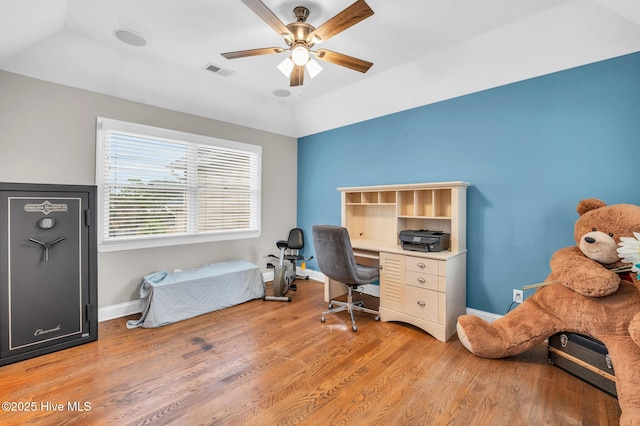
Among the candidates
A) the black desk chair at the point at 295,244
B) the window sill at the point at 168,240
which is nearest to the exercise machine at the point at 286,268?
the black desk chair at the point at 295,244

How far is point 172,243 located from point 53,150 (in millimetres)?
1491

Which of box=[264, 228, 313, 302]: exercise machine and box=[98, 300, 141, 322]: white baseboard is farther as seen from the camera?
box=[264, 228, 313, 302]: exercise machine

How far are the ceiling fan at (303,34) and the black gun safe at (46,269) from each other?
190 centimetres

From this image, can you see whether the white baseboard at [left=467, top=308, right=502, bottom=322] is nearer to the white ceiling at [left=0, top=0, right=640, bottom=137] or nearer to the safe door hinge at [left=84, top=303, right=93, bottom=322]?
the white ceiling at [left=0, top=0, right=640, bottom=137]

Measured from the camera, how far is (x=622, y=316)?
1.84m

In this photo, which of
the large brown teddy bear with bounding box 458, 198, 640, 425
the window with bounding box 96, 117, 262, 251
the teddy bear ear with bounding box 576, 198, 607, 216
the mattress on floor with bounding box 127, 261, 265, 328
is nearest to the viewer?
the large brown teddy bear with bounding box 458, 198, 640, 425

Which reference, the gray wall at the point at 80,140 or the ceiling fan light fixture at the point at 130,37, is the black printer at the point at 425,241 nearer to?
the gray wall at the point at 80,140

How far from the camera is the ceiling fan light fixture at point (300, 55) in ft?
7.20

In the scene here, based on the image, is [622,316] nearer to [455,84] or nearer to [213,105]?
[455,84]

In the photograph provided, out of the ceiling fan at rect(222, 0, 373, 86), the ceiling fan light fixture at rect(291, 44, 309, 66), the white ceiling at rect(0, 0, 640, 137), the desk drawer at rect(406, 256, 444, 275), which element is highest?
the white ceiling at rect(0, 0, 640, 137)

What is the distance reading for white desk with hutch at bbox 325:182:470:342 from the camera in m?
2.75

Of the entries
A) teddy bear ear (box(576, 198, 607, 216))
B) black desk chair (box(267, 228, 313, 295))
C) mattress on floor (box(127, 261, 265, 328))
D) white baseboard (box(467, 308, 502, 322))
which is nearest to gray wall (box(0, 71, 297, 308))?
mattress on floor (box(127, 261, 265, 328))

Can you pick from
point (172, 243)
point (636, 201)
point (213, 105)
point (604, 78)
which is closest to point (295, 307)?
point (172, 243)

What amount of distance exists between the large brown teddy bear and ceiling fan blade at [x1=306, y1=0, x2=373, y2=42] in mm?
2164
